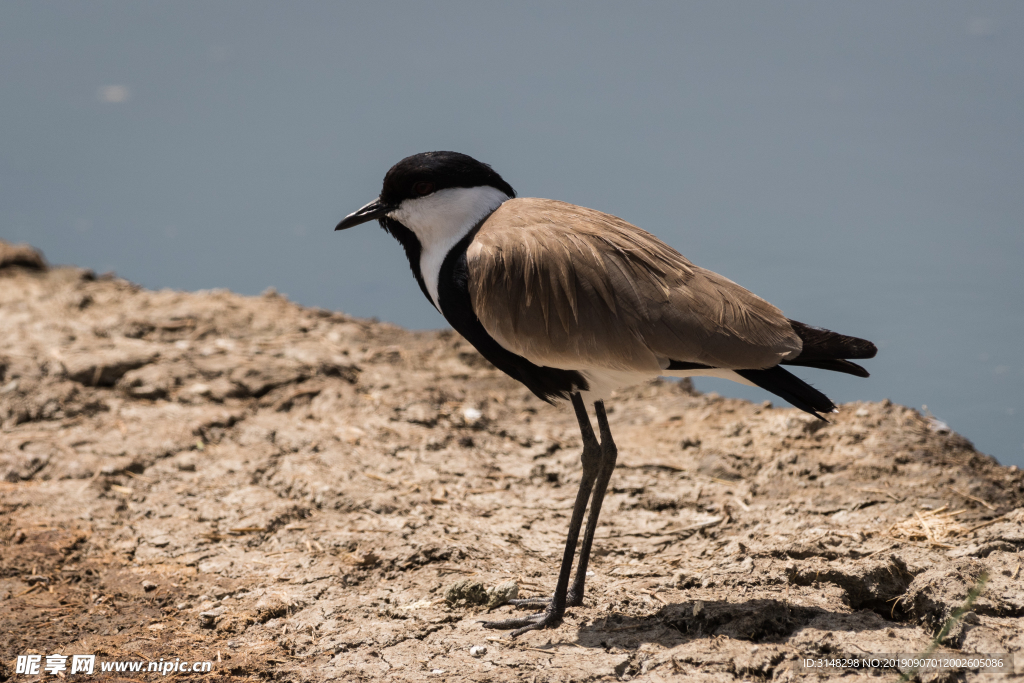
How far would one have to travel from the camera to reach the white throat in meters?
3.73

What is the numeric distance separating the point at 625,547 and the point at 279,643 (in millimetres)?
1771

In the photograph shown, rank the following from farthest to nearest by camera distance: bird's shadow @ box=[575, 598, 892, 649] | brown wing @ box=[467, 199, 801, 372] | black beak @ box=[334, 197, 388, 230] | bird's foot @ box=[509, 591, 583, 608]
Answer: black beak @ box=[334, 197, 388, 230] < bird's foot @ box=[509, 591, 583, 608] < brown wing @ box=[467, 199, 801, 372] < bird's shadow @ box=[575, 598, 892, 649]

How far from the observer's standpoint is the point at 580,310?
11.3 ft

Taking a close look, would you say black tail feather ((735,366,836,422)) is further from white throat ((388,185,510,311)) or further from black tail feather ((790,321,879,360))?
white throat ((388,185,510,311))

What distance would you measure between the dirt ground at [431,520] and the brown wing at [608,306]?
1.09 metres

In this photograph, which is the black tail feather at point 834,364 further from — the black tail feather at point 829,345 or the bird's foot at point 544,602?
the bird's foot at point 544,602

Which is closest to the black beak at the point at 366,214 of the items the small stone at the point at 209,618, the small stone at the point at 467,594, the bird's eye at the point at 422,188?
the bird's eye at the point at 422,188

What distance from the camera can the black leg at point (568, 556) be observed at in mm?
3484

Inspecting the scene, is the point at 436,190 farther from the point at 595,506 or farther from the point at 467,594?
the point at 467,594

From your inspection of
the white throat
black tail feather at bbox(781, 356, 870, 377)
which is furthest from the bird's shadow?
the white throat

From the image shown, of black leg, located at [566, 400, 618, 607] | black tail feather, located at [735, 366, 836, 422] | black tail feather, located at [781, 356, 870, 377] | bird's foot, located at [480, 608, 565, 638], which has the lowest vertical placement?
bird's foot, located at [480, 608, 565, 638]

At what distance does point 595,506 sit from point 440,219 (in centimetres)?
149

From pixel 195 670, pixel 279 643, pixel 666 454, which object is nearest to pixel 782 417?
pixel 666 454

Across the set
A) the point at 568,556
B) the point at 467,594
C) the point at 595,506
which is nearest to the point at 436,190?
the point at 595,506
